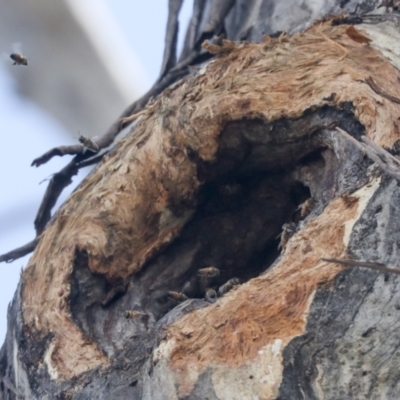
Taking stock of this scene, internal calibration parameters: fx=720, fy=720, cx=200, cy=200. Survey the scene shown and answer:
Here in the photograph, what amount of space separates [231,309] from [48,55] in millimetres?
1584

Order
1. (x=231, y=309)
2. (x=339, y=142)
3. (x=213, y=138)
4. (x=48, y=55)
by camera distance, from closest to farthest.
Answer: (x=231, y=309), (x=339, y=142), (x=213, y=138), (x=48, y=55)

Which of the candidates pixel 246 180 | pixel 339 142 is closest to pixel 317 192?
pixel 339 142

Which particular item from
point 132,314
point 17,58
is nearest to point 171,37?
point 17,58

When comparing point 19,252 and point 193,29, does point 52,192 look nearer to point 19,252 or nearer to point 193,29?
point 19,252

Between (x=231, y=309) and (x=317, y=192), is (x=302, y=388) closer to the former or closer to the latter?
(x=231, y=309)

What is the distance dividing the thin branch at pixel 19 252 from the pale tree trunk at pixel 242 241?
0.42 ft

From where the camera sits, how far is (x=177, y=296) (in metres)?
1.21

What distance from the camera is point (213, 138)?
1.23m

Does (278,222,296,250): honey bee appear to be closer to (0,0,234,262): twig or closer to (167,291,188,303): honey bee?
(167,291,188,303): honey bee

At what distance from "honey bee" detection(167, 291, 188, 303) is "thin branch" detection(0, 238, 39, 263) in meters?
0.32

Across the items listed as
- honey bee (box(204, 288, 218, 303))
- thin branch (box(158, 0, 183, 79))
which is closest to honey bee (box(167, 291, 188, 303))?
honey bee (box(204, 288, 218, 303))

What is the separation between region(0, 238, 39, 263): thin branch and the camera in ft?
4.58

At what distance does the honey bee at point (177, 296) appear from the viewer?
1207mm

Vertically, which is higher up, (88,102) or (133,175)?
(88,102)
